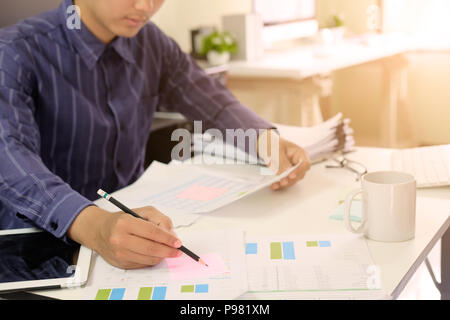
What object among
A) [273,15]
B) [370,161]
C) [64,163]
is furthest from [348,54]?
[64,163]

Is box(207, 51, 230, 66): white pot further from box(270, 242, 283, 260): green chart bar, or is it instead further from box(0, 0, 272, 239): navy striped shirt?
box(270, 242, 283, 260): green chart bar

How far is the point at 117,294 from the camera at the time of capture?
0.72 meters

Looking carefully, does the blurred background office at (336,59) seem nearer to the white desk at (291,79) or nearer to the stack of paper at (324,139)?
the white desk at (291,79)

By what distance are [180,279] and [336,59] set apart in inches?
90.1

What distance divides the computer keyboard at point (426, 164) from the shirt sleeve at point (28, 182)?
0.61 m

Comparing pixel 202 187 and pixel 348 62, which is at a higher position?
pixel 202 187

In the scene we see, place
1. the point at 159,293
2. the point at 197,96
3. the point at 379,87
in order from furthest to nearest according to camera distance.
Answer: the point at 379,87 → the point at 197,96 → the point at 159,293

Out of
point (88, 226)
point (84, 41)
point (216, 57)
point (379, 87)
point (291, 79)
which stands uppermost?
point (84, 41)

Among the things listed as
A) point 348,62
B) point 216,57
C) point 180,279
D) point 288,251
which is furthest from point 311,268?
point 348,62

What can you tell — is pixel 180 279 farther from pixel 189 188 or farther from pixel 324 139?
pixel 324 139

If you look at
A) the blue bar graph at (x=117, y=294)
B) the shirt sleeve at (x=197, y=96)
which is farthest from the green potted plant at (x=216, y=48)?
the blue bar graph at (x=117, y=294)

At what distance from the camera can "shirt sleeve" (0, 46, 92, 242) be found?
888 mm

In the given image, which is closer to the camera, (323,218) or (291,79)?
(323,218)
